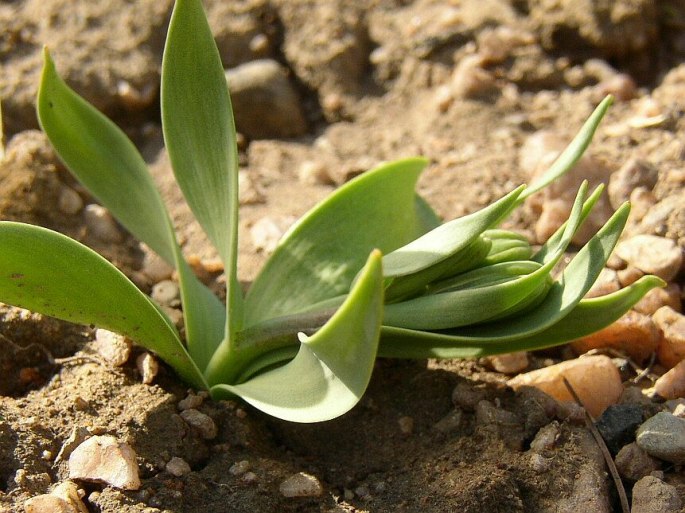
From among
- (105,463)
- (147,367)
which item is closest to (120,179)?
(147,367)

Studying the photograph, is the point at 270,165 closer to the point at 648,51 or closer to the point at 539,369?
the point at 539,369

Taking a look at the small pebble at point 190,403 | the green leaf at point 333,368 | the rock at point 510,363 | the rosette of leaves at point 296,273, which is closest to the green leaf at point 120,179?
the rosette of leaves at point 296,273

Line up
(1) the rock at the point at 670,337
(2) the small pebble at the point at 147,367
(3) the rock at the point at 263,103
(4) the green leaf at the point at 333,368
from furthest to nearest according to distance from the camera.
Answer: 1. (3) the rock at the point at 263,103
2. (1) the rock at the point at 670,337
3. (2) the small pebble at the point at 147,367
4. (4) the green leaf at the point at 333,368

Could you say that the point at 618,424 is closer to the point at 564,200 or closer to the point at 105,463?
the point at 564,200

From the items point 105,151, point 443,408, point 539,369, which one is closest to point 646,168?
point 539,369

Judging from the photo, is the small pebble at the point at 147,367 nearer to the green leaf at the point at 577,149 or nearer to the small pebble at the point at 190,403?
the small pebble at the point at 190,403

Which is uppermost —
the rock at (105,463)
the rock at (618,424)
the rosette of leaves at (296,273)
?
the rosette of leaves at (296,273)
